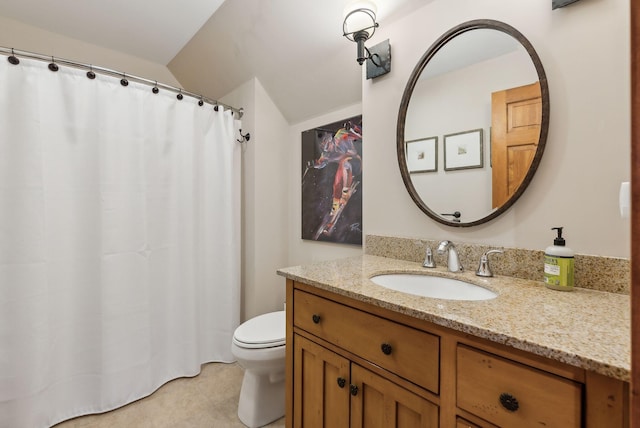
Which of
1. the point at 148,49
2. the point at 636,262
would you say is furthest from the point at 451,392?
the point at 148,49

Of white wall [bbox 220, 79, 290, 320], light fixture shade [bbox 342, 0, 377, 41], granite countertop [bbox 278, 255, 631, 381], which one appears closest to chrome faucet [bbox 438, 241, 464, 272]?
granite countertop [bbox 278, 255, 631, 381]

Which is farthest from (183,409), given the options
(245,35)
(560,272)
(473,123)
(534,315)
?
(245,35)

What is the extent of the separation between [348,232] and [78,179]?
159 centimetres

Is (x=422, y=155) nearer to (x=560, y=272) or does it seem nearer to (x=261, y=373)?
(x=560, y=272)

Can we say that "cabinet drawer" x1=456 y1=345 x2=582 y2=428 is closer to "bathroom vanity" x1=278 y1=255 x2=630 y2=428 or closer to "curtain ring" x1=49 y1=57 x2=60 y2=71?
"bathroom vanity" x1=278 y1=255 x2=630 y2=428

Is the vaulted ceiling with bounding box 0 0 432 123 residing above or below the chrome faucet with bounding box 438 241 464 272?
above

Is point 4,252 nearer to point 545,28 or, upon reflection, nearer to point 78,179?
point 78,179

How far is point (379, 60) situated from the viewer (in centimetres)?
150

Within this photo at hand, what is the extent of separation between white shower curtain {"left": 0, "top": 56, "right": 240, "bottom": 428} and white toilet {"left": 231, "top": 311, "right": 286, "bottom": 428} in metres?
0.60

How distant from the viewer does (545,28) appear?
3.43ft

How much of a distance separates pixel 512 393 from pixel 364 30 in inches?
59.2

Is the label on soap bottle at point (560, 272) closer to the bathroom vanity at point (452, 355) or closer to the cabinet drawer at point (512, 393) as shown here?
the bathroom vanity at point (452, 355)

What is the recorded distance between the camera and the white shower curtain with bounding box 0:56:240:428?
4.73ft

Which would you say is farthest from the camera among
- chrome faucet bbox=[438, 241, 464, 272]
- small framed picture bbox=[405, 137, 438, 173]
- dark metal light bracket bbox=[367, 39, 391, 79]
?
dark metal light bracket bbox=[367, 39, 391, 79]
